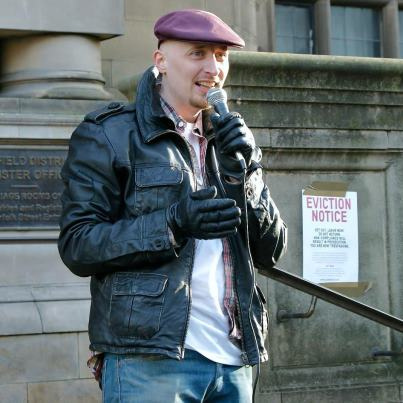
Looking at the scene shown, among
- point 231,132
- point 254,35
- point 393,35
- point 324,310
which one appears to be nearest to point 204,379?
point 231,132

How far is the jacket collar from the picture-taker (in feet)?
12.9

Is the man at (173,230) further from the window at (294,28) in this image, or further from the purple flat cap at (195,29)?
the window at (294,28)

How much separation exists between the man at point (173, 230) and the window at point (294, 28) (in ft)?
17.5

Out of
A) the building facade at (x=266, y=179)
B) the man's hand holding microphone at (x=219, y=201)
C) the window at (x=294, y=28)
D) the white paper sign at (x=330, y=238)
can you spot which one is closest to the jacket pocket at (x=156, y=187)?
the man's hand holding microphone at (x=219, y=201)

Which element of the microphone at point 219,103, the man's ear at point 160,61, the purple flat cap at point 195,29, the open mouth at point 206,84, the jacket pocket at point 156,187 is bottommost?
the jacket pocket at point 156,187

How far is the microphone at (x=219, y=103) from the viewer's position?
372 cm

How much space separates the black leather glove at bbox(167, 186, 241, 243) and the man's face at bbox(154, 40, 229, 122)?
441 millimetres

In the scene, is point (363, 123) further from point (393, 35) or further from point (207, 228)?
point (207, 228)

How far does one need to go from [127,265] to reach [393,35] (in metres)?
6.13

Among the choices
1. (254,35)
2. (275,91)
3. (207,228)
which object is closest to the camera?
(207,228)

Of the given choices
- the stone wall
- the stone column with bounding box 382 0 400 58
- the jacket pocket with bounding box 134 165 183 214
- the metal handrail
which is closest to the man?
the jacket pocket with bounding box 134 165 183 214

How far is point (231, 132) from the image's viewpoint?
366 centimetres

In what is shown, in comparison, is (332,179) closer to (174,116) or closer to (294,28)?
(294,28)

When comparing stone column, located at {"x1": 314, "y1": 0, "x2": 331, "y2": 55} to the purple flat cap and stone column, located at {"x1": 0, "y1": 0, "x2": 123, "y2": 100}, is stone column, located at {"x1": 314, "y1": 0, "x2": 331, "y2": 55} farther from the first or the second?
the purple flat cap
